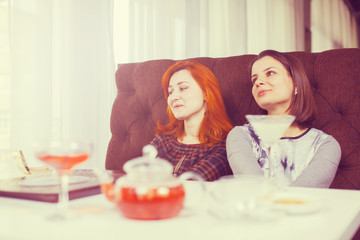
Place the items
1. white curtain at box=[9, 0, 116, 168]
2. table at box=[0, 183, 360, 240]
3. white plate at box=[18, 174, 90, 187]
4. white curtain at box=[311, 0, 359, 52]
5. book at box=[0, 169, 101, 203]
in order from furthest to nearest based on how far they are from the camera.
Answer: white curtain at box=[311, 0, 359, 52] → white curtain at box=[9, 0, 116, 168] → white plate at box=[18, 174, 90, 187] → book at box=[0, 169, 101, 203] → table at box=[0, 183, 360, 240]

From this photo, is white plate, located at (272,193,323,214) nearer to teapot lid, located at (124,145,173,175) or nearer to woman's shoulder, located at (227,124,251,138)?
teapot lid, located at (124,145,173,175)

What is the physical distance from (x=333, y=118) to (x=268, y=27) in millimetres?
2586

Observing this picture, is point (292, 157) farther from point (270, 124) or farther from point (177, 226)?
point (177, 226)

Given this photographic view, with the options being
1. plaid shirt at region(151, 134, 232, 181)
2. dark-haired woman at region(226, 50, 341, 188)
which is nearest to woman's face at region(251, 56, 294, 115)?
dark-haired woman at region(226, 50, 341, 188)

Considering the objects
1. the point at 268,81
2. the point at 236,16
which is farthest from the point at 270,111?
the point at 236,16

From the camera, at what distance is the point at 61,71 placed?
2.15 metres

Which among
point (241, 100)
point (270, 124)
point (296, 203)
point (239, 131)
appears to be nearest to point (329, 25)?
point (241, 100)

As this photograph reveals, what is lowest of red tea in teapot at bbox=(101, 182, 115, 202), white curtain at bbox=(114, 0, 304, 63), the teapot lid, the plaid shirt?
the plaid shirt

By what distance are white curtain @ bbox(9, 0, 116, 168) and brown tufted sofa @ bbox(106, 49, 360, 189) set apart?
14.6 inches

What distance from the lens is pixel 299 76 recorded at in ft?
4.98

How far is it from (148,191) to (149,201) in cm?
2

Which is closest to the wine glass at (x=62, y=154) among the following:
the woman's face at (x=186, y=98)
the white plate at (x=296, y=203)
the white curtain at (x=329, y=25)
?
the white plate at (x=296, y=203)

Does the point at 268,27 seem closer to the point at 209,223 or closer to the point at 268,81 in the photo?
the point at 268,81

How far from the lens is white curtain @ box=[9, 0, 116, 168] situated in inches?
75.4
